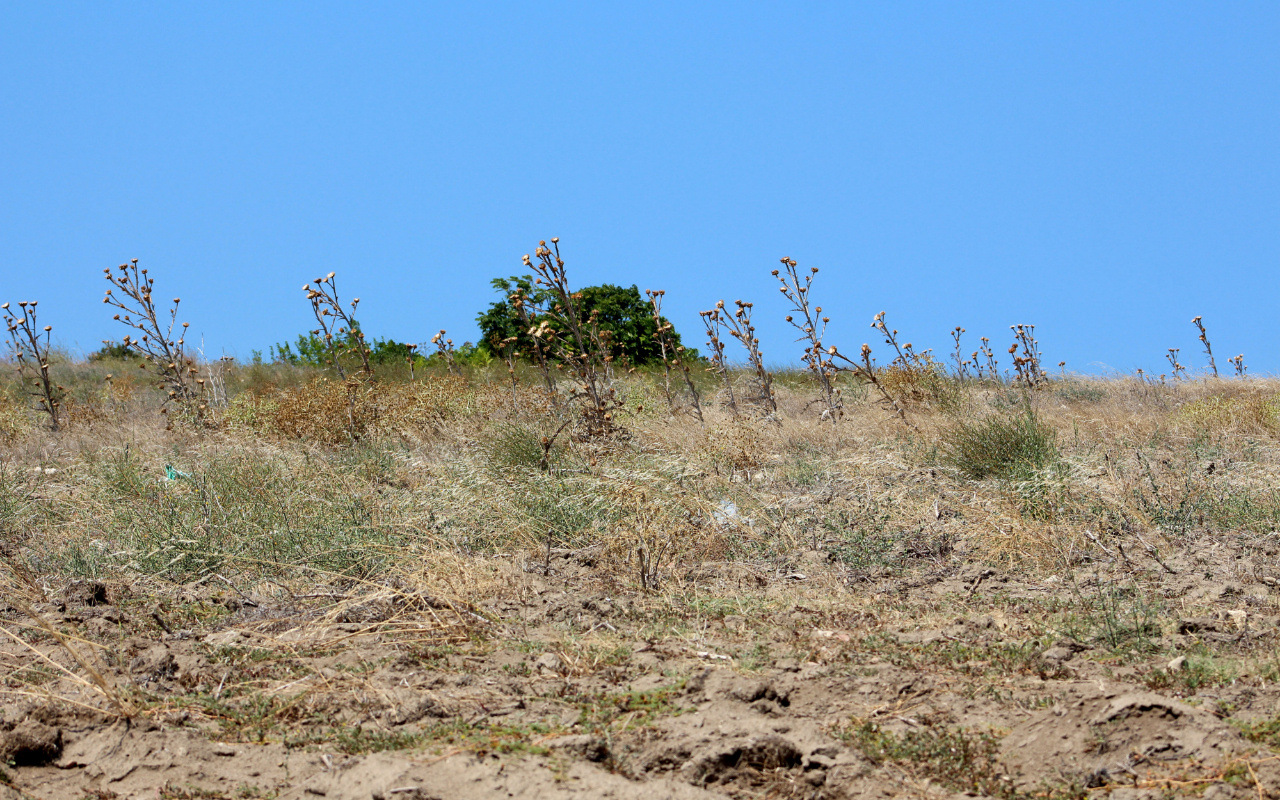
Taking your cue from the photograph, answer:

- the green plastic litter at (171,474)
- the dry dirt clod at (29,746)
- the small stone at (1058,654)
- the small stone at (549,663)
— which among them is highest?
the green plastic litter at (171,474)

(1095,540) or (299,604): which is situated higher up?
(299,604)

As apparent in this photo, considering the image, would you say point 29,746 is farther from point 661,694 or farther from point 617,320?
point 617,320

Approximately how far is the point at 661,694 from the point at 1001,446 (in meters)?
4.52

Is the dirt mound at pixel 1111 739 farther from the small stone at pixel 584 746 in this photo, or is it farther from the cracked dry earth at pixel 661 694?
the small stone at pixel 584 746

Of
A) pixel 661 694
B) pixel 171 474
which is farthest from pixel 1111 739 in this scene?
pixel 171 474

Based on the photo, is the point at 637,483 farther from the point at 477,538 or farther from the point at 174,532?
the point at 174,532

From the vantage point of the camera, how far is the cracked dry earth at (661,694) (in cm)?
281

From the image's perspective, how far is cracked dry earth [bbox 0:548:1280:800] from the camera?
2.81m

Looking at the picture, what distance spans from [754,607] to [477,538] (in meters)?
2.10

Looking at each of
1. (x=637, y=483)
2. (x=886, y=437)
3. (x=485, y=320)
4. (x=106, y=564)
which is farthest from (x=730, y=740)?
(x=485, y=320)

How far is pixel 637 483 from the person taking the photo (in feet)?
21.5

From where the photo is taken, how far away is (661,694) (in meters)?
3.34

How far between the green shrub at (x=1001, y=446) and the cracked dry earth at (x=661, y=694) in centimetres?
208

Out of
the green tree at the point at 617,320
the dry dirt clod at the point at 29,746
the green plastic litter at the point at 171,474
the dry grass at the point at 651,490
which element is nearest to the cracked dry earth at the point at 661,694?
the dry dirt clod at the point at 29,746
